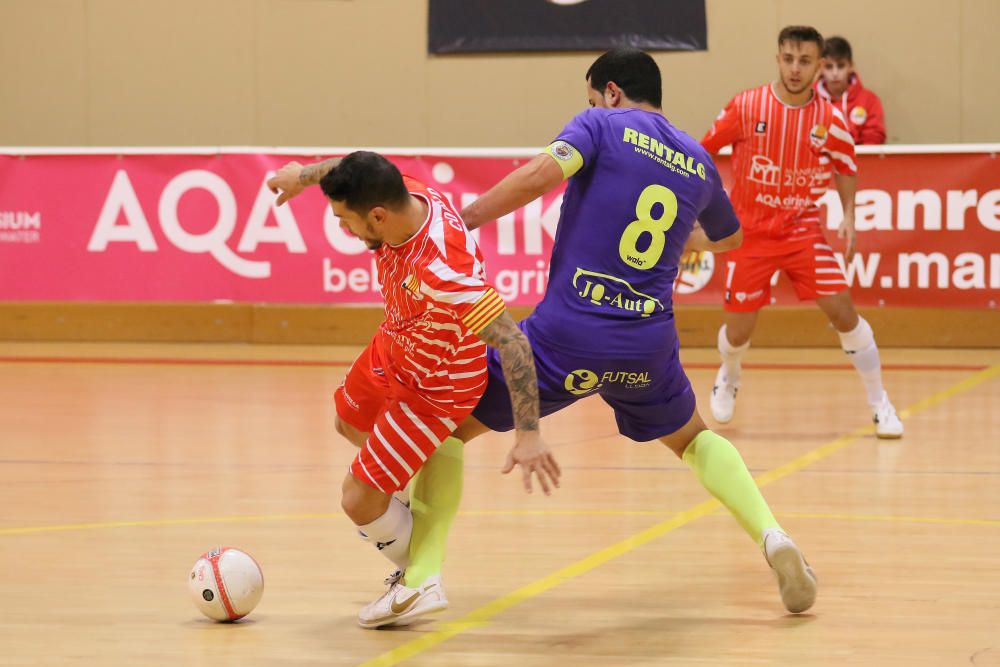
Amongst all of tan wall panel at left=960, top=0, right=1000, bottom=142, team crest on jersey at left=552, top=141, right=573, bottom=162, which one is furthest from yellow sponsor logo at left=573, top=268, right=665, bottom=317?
tan wall panel at left=960, top=0, right=1000, bottom=142

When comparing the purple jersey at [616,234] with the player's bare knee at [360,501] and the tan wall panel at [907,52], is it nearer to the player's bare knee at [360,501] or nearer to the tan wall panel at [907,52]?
the player's bare knee at [360,501]

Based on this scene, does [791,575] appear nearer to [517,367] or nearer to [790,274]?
[517,367]

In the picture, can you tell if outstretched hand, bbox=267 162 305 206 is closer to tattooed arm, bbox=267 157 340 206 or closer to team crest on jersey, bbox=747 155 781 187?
tattooed arm, bbox=267 157 340 206

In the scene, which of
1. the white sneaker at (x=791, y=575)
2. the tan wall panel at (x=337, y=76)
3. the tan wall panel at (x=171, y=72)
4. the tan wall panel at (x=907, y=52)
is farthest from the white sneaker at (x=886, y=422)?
the tan wall panel at (x=171, y=72)

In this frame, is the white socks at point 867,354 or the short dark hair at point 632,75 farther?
the white socks at point 867,354

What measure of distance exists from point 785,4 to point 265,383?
245 inches

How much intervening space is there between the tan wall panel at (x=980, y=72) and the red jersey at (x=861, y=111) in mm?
1023

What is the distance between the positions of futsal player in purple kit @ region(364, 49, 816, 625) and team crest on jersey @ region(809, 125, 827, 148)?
3607 mm

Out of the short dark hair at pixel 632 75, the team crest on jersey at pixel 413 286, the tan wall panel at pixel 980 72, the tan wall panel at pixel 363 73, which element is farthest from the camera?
the tan wall panel at pixel 363 73

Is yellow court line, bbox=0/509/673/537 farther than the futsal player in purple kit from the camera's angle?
Yes

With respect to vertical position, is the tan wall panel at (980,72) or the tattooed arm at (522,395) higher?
the tan wall panel at (980,72)

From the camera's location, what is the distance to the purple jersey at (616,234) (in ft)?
14.4

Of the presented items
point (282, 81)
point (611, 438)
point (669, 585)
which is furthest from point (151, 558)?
point (282, 81)

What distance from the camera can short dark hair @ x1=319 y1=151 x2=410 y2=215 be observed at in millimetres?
3943
